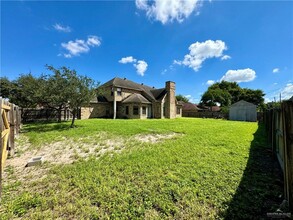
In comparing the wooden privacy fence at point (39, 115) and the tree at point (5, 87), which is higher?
the tree at point (5, 87)

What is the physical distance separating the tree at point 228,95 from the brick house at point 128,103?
92.4 feet

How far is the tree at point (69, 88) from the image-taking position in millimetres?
12102

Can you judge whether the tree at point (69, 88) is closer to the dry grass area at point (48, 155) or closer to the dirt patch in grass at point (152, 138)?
the dry grass area at point (48, 155)

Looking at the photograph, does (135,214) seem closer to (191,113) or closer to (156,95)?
(156,95)

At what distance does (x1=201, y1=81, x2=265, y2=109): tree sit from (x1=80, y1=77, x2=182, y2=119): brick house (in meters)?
28.2

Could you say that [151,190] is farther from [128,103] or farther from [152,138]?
[128,103]

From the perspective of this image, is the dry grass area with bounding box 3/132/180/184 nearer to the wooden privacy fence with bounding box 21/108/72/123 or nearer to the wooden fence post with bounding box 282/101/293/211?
the wooden fence post with bounding box 282/101/293/211

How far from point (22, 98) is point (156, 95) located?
66.5ft

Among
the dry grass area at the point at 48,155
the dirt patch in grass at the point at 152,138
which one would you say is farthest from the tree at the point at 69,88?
the dirt patch in grass at the point at 152,138

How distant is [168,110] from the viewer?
86.6ft

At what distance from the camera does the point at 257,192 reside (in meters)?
3.08

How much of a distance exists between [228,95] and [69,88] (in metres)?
51.4

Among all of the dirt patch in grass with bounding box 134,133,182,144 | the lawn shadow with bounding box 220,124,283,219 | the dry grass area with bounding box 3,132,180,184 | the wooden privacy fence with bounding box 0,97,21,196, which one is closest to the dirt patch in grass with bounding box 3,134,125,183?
the dry grass area with bounding box 3,132,180,184

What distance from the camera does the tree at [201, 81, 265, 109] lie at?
161 ft
